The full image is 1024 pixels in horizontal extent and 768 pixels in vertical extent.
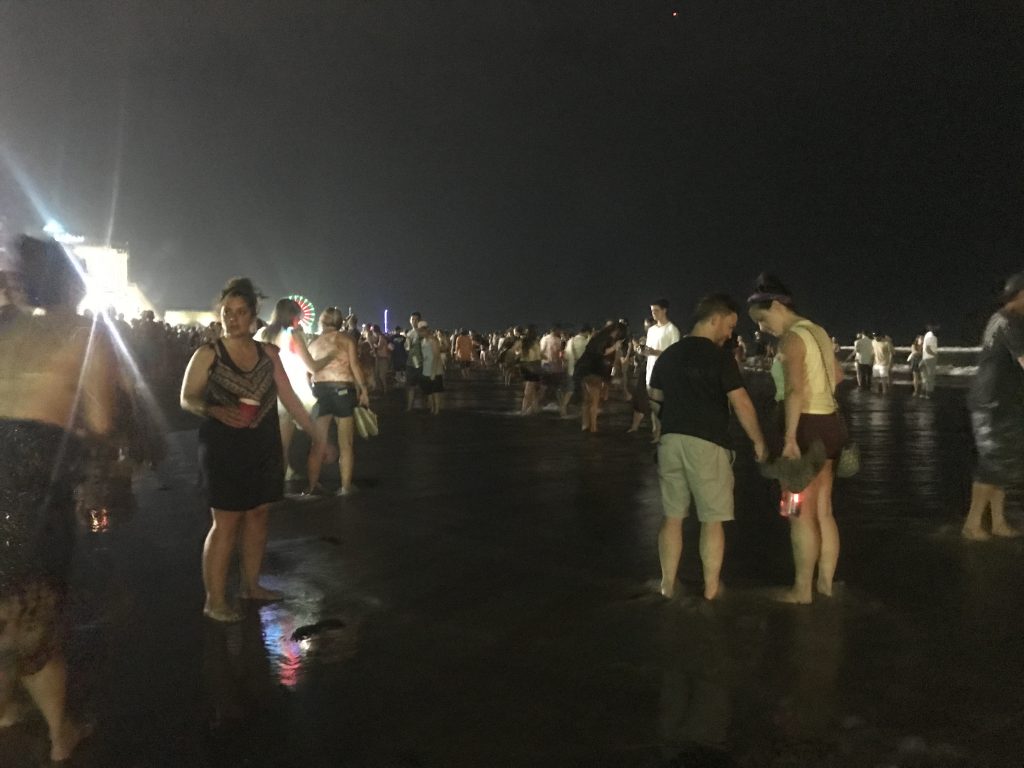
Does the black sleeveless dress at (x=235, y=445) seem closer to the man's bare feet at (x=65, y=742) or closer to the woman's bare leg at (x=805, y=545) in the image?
the man's bare feet at (x=65, y=742)

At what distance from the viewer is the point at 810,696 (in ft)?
13.3

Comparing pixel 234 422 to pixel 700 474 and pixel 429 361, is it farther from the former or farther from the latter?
pixel 429 361

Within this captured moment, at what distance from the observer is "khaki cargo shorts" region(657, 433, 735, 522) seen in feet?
17.0

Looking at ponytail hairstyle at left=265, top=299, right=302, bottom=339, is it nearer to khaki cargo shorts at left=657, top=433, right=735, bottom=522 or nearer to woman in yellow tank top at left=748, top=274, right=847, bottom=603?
khaki cargo shorts at left=657, top=433, right=735, bottom=522

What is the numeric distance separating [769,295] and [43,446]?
3949 mm

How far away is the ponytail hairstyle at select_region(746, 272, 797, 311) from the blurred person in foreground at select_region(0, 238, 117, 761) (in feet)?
11.8

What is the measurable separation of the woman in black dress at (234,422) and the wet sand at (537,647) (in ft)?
1.50

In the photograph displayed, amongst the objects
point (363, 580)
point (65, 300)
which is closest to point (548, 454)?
point (363, 580)

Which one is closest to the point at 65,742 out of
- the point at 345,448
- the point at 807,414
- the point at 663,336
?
the point at 807,414

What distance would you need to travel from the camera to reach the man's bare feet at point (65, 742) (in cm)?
354

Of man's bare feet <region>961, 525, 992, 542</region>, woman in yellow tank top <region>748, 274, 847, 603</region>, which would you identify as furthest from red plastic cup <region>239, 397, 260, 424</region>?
man's bare feet <region>961, 525, 992, 542</region>

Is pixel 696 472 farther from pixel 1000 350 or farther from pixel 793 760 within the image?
pixel 1000 350

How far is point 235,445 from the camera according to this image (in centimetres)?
499

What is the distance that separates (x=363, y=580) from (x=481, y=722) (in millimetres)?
2265
